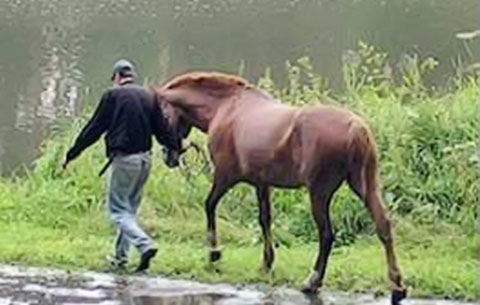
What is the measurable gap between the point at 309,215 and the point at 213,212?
1645mm

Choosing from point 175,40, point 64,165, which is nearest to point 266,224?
point 64,165

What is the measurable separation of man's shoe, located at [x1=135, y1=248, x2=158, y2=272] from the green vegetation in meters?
0.15

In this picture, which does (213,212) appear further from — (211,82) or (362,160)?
(362,160)

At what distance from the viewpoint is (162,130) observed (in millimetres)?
10414

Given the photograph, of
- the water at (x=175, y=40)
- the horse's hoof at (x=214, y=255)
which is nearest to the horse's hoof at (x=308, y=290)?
the horse's hoof at (x=214, y=255)

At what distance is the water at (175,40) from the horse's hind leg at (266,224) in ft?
26.8

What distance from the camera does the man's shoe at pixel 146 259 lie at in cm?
1005

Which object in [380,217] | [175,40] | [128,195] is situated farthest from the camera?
[175,40]

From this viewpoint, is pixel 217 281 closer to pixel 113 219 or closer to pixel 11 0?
pixel 113 219

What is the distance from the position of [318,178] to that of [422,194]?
111 inches

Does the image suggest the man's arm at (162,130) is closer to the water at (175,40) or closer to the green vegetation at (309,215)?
the green vegetation at (309,215)

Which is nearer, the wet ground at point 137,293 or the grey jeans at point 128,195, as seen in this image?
Answer: the wet ground at point 137,293

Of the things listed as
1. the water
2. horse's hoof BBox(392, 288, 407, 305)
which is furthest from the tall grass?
the water

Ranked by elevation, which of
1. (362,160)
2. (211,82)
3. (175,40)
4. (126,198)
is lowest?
(126,198)
